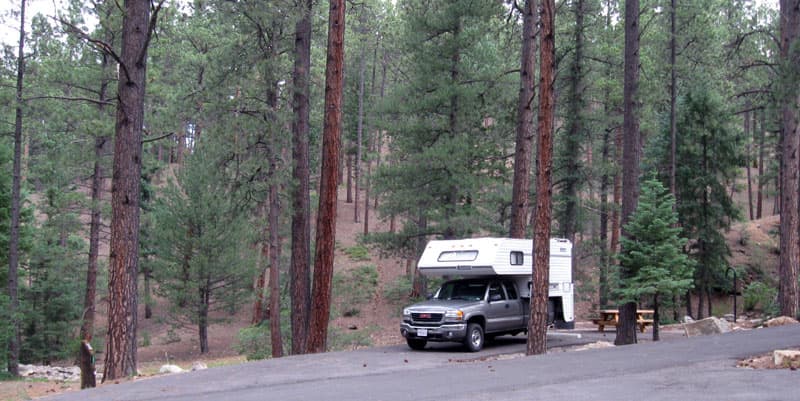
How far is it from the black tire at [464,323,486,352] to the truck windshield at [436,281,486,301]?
83cm

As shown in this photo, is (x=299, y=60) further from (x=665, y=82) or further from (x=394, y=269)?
(x=394, y=269)

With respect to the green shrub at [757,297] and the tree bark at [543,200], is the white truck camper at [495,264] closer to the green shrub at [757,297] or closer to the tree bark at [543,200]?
the tree bark at [543,200]

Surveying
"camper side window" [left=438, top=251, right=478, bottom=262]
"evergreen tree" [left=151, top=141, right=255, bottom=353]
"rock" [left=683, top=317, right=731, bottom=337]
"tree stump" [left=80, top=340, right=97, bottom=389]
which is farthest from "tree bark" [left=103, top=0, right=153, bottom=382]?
"rock" [left=683, top=317, right=731, bottom=337]

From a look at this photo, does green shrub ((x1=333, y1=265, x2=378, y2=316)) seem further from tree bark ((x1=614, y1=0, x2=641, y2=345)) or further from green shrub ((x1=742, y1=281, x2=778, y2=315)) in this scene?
green shrub ((x1=742, y1=281, x2=778, y2=315))

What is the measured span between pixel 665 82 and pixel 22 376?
2620 centimetres

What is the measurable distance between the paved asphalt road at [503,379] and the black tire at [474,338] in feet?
3.83

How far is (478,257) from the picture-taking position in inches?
661

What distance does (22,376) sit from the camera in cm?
2291

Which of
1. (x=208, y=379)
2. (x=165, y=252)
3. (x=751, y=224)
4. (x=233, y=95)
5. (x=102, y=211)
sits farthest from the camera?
(x=751, y=224)

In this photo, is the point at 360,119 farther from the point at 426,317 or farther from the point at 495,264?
the point at 426,317

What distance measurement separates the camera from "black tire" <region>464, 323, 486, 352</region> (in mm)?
15923

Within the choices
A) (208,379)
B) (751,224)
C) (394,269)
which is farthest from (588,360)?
(751,224)

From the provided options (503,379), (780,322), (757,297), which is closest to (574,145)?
(780,322)

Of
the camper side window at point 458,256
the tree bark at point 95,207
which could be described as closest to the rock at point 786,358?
the camper side window at point 458,256
